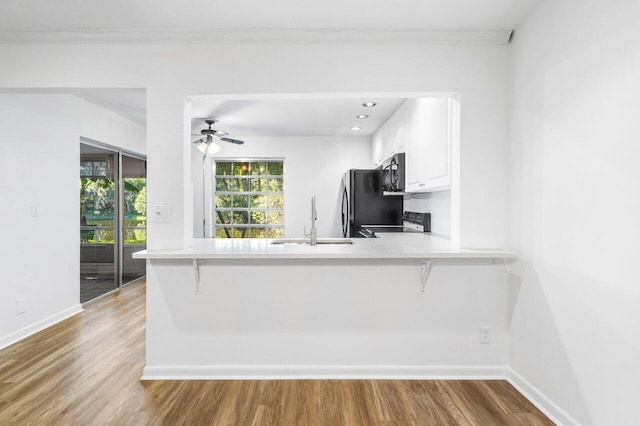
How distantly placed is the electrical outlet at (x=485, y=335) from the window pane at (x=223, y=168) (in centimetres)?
472

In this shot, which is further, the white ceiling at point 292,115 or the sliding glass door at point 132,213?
the sliding glass door at point 132,213

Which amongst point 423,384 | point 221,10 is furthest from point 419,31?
point 423,384

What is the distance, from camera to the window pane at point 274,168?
19.9 ft

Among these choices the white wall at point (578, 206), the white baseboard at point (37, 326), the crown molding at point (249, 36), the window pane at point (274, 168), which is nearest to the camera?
the white wall at point (578, 206)

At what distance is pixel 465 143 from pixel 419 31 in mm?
804

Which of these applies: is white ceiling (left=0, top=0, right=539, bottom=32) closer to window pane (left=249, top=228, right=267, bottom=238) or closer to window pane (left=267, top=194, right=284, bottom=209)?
window pane (left=267, top=194, right=284, bottom=209)

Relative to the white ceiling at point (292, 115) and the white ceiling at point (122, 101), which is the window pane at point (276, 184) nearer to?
the white ceiling at point (292, 115)

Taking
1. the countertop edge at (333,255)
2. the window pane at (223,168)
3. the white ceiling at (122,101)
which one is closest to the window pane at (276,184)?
the window pane at (223,168)

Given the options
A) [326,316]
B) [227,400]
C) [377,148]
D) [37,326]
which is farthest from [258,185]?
[227,400]

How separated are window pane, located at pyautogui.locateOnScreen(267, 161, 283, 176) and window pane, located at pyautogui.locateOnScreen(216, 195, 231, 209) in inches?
32.5

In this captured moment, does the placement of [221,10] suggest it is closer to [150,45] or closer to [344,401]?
[150,45]

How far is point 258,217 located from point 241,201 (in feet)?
1.29

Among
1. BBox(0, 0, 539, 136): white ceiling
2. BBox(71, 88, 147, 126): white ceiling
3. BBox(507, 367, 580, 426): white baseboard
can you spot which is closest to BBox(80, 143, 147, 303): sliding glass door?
BBox(71, 88, 147, 126): white ceiling

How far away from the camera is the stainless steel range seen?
3753 millimetres
